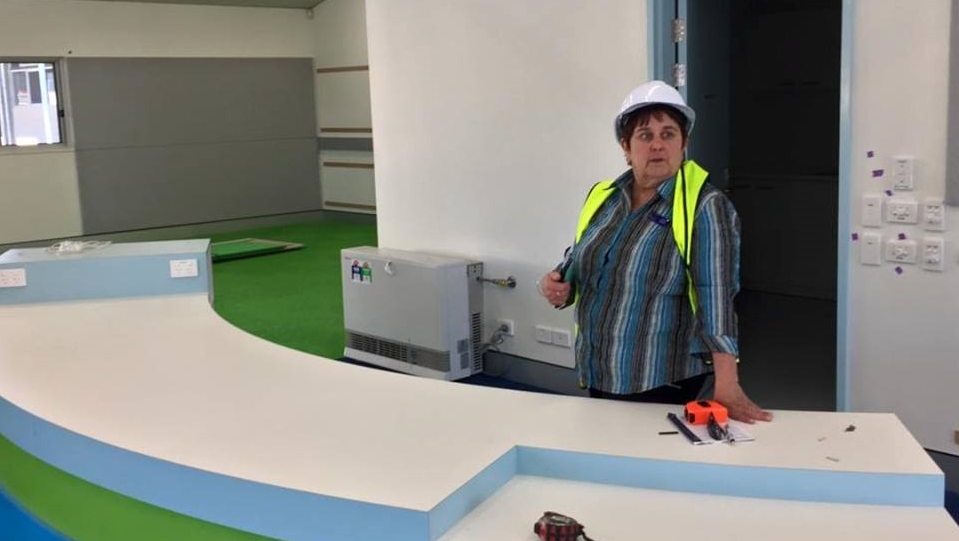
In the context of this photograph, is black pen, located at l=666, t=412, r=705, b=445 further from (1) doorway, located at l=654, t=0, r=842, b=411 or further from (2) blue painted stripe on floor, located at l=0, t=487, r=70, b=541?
(1) doorway, located at l=654, t=0, r=842, b=411

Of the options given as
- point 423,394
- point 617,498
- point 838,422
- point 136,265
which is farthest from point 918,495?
point 136,265

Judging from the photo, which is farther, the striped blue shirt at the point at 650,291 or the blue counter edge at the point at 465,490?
the striped blue shirt at the point at 650,291

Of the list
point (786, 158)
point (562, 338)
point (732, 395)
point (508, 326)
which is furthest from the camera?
point (786, 158)

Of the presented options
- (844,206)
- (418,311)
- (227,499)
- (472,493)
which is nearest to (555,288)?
(472,493)

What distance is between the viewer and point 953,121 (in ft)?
11.4

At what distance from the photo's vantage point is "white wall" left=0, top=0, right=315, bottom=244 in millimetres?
9727

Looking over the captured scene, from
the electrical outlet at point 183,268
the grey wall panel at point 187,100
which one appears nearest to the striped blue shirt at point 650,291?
the electrical outlet at point 183,268

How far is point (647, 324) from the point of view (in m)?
2.38

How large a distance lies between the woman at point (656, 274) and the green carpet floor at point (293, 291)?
12.2 feet

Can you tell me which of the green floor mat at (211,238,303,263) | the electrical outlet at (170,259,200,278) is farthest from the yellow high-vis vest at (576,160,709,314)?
the green floor mat at (211,238,303,263)

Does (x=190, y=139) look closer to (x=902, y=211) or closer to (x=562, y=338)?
(x=562, y=338)

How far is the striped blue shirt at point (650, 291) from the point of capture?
224cm

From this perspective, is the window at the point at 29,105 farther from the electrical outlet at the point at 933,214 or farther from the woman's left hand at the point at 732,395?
→ the woman's left hand at the point at 732,395

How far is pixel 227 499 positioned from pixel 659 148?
1273 mm
